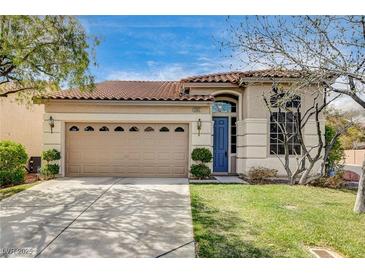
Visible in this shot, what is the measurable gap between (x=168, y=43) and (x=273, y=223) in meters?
4.44

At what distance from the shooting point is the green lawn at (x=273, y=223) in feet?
14.2

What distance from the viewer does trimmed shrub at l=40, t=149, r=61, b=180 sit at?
10.4 m

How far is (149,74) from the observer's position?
7.95 m

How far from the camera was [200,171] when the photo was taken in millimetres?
10375

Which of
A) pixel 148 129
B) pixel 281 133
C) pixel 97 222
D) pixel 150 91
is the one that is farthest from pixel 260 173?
pixel 97 222

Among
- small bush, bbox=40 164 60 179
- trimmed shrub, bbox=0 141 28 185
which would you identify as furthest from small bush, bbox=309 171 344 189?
trimmed shrub, bbox=0 141 28 185

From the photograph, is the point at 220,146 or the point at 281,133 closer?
the point at 281,133

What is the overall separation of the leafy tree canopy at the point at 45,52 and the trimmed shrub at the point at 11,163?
1925mm

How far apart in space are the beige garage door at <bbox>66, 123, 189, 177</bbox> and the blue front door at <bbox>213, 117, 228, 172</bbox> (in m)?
1.46

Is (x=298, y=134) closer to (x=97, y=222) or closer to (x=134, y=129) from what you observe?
(x=134, y=129)

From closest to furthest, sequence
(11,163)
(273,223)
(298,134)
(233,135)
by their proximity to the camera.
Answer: (273,223), (11,163), (298,134), (233,135)

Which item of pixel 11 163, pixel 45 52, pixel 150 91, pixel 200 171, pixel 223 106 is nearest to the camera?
pixel 45 52

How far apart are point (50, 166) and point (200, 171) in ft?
17.1
